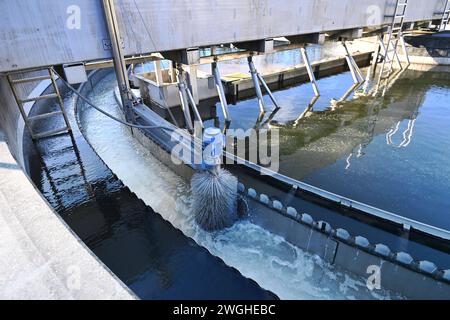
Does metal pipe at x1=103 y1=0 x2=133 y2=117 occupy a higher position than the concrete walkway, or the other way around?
metal pipe at x1=103 y1=0 x2=133 y2=117

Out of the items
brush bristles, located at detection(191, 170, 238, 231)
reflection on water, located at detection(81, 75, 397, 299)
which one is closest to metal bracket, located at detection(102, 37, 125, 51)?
reflection on water, located at detection(81, 75, 397, 299)

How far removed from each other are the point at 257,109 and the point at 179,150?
559 cm

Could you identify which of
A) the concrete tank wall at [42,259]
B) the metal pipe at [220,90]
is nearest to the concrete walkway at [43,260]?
the concrete tank wall at [42,259]

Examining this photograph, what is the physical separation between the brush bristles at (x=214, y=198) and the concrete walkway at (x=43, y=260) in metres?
2.03

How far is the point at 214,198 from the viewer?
13.0 feet

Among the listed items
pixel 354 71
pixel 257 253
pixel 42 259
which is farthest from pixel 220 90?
pixel 42 259

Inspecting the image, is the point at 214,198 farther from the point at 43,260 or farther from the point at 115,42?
the point at 115,42

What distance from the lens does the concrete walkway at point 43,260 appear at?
1.67 metres

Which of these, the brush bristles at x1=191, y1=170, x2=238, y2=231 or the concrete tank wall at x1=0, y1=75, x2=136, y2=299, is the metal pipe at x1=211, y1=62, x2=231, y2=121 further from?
the concrete tank wall at x1=0, y1=75, x2=136, y2=299

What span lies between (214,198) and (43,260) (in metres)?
2.38

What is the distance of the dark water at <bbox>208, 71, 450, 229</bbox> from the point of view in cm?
519

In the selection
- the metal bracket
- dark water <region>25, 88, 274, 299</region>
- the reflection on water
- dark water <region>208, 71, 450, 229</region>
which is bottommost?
the reflection on water

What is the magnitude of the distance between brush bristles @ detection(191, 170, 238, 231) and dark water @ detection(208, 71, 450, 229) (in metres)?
2.23
